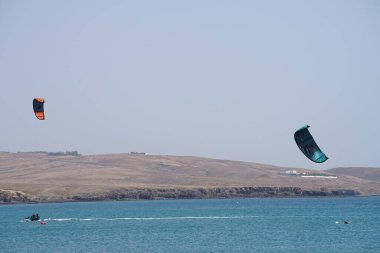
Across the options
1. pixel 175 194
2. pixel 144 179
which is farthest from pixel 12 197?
pixel 144 179

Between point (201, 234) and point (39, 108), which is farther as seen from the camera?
point (201, 234)

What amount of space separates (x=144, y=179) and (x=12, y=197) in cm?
3644

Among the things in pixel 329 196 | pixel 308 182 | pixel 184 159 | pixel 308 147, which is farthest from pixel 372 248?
pixel 184 159

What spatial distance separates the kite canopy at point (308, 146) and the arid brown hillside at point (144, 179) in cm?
9214

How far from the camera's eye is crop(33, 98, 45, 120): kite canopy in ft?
178

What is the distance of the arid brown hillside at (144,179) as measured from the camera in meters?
144

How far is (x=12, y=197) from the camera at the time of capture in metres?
133

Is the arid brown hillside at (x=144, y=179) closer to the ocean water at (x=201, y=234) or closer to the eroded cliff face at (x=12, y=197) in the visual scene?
the eroded cliff face at (x=12, y=197)

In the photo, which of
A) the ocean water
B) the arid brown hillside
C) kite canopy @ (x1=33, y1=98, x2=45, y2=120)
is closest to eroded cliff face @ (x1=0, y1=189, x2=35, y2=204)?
the arid brown hillside

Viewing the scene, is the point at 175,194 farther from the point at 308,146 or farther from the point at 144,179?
the point at 308,146

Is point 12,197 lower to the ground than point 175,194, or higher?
lower

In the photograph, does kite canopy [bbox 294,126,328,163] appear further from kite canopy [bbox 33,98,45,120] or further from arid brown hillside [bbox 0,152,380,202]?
arid brown hillside [bbox 0,152,380,202]

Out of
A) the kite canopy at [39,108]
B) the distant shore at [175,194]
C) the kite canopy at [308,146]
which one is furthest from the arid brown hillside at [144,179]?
the kite canopy at [308,146]

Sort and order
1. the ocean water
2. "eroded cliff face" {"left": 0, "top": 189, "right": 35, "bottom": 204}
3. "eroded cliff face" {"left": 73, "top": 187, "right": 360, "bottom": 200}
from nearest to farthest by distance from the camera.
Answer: the ocean water → "eroded cliff face" {"left": 0, "top": 189, "right": 35, "bottom": 204} → "eroded cliff face" {"left": 73, "top": 187, "right": 360, "bottom": 200}
